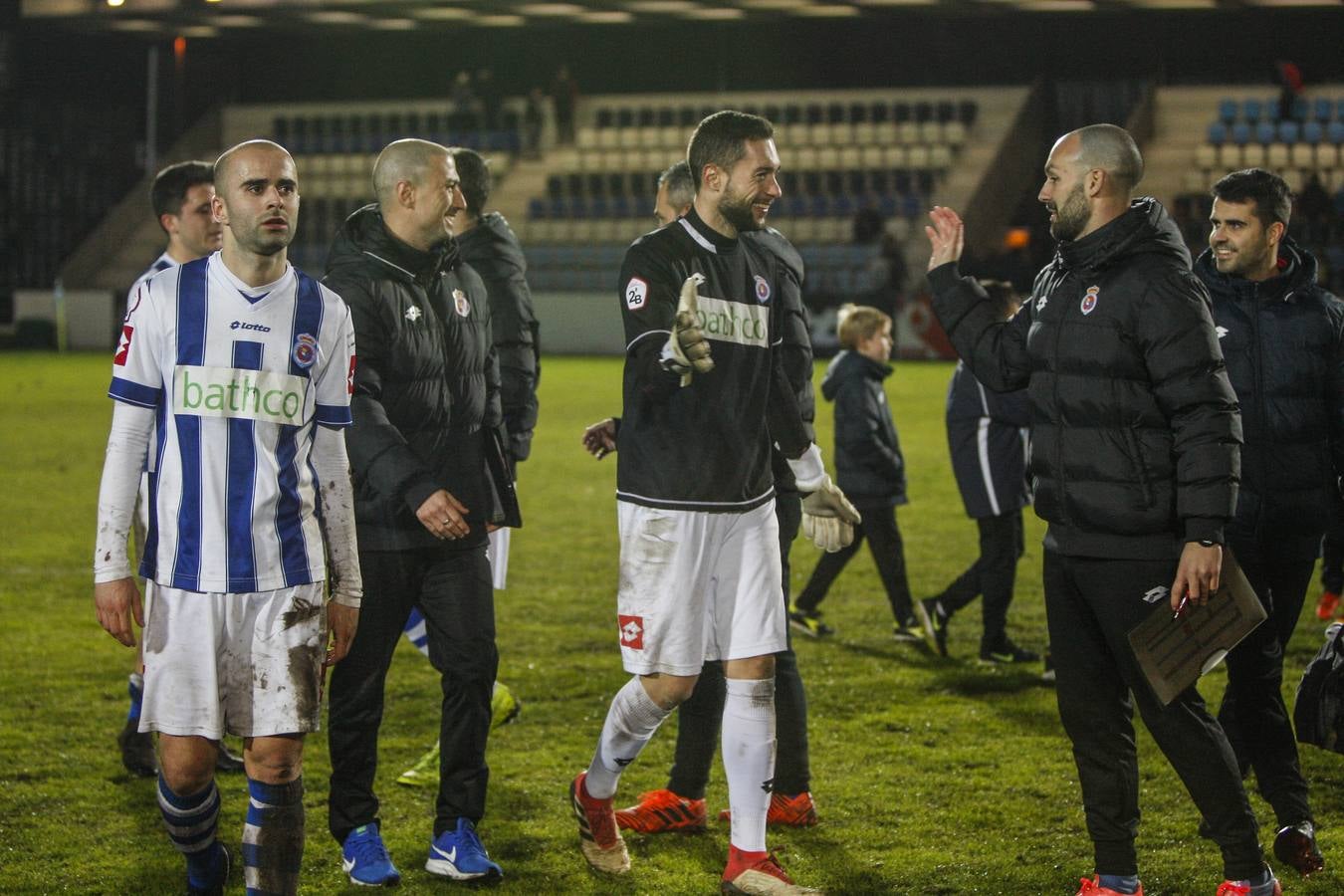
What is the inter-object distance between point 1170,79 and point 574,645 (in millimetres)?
29150

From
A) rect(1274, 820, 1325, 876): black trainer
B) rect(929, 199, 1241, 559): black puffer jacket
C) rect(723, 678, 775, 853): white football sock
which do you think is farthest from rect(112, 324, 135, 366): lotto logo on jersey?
rect(1274, 820, 1325, 876): black trainer

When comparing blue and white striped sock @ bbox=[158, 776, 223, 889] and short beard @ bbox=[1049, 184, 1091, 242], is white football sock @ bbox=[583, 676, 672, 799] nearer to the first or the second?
blue and white striped sock @ bbox=[158, 776, 223, 889]

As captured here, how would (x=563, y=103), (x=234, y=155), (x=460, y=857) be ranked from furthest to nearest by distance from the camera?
1. (x=563, y=103)
2. (x=460, y=857)
3. (x=234, y=155)

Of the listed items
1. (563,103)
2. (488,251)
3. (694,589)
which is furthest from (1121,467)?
(563,103)

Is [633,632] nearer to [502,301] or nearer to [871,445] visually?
[502,301]

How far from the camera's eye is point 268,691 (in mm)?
3770

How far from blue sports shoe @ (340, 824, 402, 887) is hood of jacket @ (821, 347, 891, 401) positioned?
3.97 metres

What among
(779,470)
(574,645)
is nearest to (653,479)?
(779,470)

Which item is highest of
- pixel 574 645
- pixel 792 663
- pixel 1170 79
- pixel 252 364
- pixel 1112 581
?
pixel 1170 79

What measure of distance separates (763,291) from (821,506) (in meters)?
0.74

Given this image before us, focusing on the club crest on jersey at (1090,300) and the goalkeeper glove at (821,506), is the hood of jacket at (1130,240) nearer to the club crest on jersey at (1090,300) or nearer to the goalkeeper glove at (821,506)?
the club crest on jersey at (1090,300)

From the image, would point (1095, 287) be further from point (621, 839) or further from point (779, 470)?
point (621, 839)

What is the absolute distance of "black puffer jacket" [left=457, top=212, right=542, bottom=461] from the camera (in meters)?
5.89

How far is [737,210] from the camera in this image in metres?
4.52
